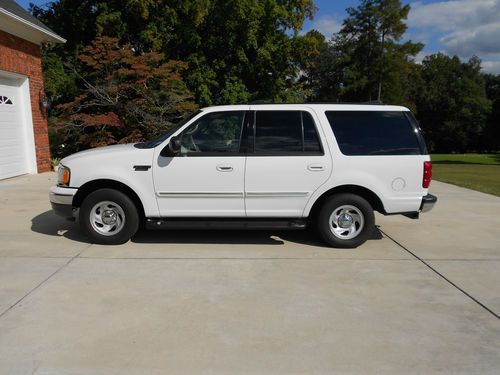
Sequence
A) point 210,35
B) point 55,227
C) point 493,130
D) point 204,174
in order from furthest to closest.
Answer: point 493,130
point 210,35
point 55,227
point 204,174

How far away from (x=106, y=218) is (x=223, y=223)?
61.8 inches

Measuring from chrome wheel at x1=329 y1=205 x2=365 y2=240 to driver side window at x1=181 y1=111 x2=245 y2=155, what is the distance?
1581mm

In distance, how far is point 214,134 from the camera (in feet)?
19.4

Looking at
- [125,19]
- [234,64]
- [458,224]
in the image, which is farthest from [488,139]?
[458,224]

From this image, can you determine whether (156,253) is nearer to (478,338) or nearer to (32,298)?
(32,298)

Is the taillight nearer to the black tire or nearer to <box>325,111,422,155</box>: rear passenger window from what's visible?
<box>325,111,422,155</box>: rear passenger window

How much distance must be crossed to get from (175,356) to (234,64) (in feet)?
64.6

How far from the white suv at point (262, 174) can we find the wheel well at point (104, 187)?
0.04 ft

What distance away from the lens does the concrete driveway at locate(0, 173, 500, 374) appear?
326 centimetres

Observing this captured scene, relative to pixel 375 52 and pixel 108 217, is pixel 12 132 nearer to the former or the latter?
pixel 108 217

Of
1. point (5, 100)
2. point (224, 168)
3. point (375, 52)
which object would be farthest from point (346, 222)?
point (375, 52)

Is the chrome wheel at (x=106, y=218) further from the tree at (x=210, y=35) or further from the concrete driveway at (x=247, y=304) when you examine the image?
the tree at (x=210, y=35)

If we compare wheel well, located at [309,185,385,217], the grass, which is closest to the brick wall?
wheel well, located at [309,185,385,217]

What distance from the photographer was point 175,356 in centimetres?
329
